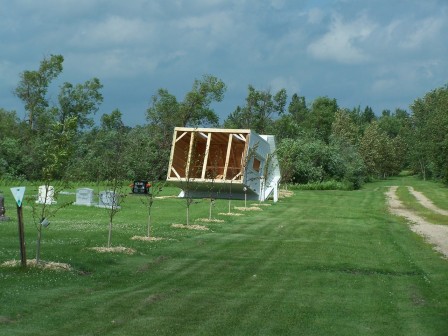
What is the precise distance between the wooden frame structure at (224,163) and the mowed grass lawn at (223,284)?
16615 mm

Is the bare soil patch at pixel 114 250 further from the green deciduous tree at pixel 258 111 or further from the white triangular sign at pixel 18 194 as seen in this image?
the green deciduous tree at pixel 258 111

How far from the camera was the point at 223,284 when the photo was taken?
12531 mm

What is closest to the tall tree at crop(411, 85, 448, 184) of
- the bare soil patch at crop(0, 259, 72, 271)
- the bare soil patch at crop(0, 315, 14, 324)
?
the bare soil patch at crop(0, 259, 72, 271)

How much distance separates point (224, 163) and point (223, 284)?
3140 cm

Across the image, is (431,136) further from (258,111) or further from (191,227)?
(191,227)

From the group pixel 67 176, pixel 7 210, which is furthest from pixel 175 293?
pixel 7 210

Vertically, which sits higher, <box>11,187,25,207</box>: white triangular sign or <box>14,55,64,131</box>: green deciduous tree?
<box>14,55,64,131</box>: green deciduous tree

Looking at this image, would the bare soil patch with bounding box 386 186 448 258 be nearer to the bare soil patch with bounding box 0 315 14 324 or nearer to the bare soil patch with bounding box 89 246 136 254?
the bare soil patch with bounding box 89 246 136 254

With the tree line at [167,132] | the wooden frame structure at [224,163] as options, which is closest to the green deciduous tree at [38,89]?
the tree line at [167,132]

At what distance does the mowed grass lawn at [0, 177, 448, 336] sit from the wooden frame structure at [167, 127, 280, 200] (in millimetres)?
16615

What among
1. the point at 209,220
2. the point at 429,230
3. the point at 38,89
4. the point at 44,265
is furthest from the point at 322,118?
the point at 44,265

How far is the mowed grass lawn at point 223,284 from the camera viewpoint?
9.28 m

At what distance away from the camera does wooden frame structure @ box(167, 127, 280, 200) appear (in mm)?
39731

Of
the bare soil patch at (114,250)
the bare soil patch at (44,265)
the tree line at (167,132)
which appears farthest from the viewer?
the tree line at (167,132)
